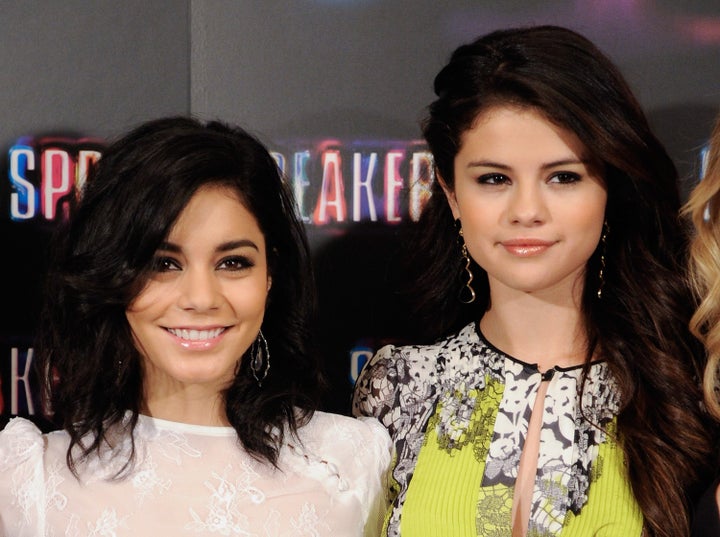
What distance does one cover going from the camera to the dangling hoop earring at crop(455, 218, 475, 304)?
2.59 meters

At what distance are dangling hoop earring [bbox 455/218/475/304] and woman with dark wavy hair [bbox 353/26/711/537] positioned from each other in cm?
8

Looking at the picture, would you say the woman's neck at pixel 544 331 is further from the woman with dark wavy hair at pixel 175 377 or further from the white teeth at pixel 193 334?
the white teeth at pixel 193 334

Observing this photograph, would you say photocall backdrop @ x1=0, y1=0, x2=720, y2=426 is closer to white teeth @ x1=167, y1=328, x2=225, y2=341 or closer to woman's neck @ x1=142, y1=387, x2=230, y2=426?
woman's neck @ x1=142, y1=387, x2=230, y2=426

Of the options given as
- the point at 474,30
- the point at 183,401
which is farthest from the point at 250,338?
the point at 474,30

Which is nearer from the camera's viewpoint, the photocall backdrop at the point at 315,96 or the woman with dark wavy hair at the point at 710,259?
the woman with dark wavy hair at the point at 710,259

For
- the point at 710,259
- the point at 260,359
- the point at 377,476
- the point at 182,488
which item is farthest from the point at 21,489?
the point at 710,259

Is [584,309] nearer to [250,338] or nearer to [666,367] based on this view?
[666,367]

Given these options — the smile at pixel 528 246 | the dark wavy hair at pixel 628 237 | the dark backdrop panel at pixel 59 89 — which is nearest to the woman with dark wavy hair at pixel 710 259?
the dark wavy hair at pixel 628 237

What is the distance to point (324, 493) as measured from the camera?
2.23 metres

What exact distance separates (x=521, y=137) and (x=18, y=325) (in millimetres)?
1315

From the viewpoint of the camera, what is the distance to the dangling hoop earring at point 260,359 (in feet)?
7.61

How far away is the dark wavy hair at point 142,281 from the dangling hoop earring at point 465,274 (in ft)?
1.35

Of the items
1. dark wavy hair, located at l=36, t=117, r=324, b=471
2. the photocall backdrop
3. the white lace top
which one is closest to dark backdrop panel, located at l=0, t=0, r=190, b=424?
the photocall backdrop

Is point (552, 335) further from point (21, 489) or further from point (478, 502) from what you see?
point (21, 489)
